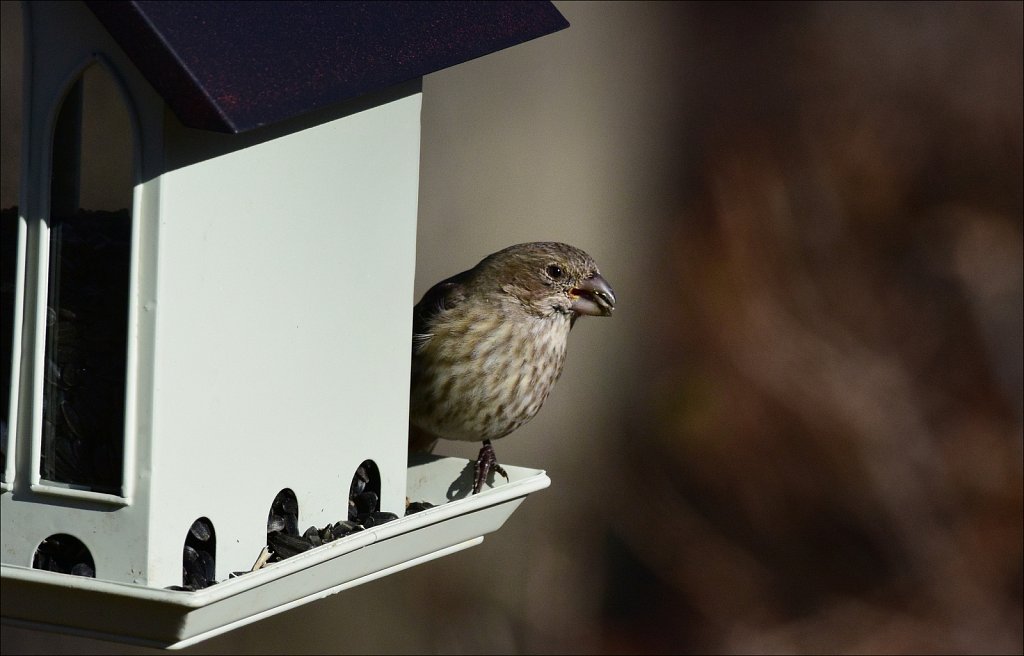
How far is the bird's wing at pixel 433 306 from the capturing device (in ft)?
Answer: 14.8

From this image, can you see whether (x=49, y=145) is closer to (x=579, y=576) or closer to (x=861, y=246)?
(x=861, y=246)

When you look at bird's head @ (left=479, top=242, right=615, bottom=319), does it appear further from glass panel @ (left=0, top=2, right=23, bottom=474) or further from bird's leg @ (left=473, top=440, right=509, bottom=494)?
glass panel @ (left=0, top=2, right=23, bottom=474)

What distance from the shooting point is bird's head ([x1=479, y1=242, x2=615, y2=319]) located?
15.3ft

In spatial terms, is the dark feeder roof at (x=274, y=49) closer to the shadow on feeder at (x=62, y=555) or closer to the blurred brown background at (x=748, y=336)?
the shadow on feeder at (x=62, y=555)

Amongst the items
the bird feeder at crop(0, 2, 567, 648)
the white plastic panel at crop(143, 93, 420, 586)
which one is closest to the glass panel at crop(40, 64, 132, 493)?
the bird feeder at crop(0, 2, 567, 648)

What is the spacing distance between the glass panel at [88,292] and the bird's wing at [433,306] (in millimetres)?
1635

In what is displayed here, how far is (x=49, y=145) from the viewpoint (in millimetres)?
2863

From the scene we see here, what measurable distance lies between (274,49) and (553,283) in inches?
74.9

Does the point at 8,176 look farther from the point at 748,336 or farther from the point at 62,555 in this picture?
the point at 748,336

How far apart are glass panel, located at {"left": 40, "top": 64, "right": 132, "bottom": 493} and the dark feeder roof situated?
0.20 m

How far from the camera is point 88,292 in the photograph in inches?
115

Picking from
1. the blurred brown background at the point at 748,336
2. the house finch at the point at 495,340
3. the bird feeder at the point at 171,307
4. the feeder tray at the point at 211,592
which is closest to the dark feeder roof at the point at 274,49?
the bird feeder at the point at 171,307

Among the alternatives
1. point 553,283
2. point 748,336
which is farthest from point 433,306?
point 748,336

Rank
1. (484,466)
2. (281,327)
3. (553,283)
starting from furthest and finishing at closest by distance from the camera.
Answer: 1. (553,283)
2. (484,466)
3. (281,327)
